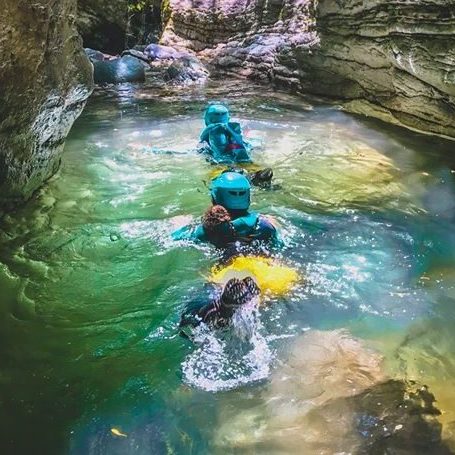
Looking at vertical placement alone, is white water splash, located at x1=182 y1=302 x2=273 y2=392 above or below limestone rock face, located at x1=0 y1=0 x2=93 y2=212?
below

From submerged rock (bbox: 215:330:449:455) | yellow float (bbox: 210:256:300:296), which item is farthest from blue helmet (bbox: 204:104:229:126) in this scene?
submerged rock (bbox: 215:330:449:455)

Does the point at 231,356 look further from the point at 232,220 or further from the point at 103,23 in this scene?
the point at 103,23

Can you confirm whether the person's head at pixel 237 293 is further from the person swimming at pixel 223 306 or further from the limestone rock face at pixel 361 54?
the limestone rock face at pixel 361 54

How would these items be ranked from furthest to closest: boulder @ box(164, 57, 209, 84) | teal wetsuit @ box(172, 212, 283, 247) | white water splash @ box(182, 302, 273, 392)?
boulder @ box(164, 57, 209, 84) → teal wetsuit @ box(172, 212, 283, 247) → white water splash @ box(182, 302, 273, 392)

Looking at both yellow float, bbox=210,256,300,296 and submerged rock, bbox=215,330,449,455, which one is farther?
yellow float, bbox=210,256,300,296

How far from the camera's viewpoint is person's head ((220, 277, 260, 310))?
154 inches

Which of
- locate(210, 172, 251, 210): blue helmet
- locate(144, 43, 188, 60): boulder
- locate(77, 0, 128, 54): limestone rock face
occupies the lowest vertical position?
locate(144, 43, 188, 60): boulder

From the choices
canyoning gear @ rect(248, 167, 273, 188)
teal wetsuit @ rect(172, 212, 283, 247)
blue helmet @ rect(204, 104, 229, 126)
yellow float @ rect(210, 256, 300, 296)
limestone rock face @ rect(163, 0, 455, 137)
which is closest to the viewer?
yellow float @ rect(210, 256, 300, 296)

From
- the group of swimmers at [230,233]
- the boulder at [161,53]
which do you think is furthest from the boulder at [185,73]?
the group of swimmers at [230,233]

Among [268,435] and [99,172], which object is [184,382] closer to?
[268,435]

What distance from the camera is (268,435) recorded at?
119 inches

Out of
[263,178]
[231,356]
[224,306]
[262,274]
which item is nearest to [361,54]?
[263,178]

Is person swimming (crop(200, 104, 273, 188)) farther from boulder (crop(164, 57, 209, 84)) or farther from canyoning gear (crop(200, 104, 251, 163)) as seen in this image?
boulder (crop(164, 57, 209, 84))

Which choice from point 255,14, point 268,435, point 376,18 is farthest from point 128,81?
point 268,435
